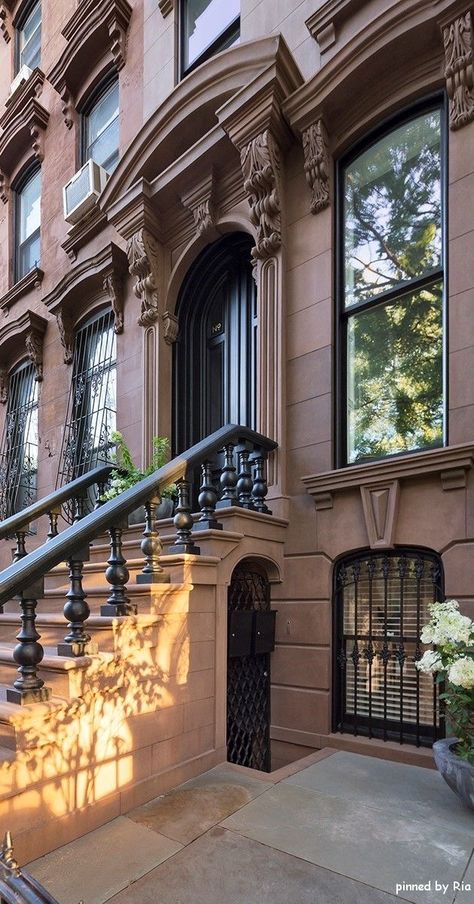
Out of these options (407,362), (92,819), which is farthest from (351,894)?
(407,362)

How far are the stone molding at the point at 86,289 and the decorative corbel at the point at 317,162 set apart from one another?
9.89ft

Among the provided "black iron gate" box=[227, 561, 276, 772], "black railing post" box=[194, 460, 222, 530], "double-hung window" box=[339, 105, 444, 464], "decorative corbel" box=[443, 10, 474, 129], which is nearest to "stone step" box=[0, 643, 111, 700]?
"black railing post" box=[194, 460, 222, 530]

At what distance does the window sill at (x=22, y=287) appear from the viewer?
9297mm

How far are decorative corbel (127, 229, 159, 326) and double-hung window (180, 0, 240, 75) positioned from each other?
225cm

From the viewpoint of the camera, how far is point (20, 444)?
31.8 ft

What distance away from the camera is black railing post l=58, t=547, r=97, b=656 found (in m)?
3.24

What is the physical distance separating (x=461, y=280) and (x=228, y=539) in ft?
8.68

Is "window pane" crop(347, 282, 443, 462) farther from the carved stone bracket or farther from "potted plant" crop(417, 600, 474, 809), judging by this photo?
the carved stone bracket

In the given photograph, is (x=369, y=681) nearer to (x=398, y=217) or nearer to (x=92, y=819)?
(x=92, y=819)

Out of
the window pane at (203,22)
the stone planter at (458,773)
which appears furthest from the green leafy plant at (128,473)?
the window pane at (203,22)

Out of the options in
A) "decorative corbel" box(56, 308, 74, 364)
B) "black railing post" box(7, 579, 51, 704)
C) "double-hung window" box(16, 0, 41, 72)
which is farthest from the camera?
"double-hung window" box(16, 0, 41, 72)

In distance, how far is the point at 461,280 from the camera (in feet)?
14.0

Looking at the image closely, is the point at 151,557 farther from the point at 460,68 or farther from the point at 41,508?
the point at 460,68

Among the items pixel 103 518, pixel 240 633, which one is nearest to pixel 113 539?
pixel 103 518
